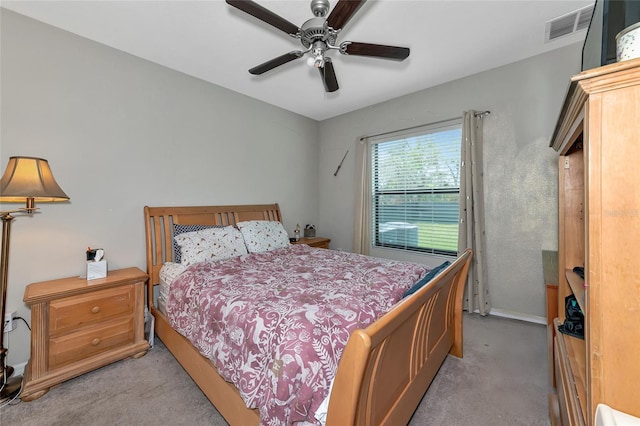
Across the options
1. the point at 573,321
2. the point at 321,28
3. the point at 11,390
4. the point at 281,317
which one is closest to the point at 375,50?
the point at 321,28

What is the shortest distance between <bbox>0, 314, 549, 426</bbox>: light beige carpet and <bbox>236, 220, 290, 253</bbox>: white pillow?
48.8 inches

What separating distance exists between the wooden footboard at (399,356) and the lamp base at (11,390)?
7.24ft

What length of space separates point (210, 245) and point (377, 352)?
81.7 inches

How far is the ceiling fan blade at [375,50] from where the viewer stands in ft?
5.68

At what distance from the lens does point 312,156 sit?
177 inches

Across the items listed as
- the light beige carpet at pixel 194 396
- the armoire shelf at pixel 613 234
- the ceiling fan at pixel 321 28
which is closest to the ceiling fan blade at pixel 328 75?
the ceiling fan at pixel 321 28

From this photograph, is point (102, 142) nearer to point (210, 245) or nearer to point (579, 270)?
point (210, 245)

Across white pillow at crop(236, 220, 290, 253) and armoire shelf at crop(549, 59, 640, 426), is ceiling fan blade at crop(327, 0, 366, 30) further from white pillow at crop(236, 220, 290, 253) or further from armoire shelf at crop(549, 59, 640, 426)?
white pillow at crop(236, 220, 290, 253)

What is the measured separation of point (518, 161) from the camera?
2.79m

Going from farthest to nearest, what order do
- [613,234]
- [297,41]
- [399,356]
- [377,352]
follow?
[297,41] → [399,356] → [377,352] → [613,234]

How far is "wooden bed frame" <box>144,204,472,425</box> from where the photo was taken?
885 millimetres

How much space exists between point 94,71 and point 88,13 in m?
0.48

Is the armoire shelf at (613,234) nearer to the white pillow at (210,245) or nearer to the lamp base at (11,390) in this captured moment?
the white pillow at (210,245)

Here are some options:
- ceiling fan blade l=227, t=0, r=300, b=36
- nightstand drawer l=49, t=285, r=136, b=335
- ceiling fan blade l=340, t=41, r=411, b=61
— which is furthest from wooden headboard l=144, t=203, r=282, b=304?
ceiling fan blade l=340, t=41, r=411, b=61
